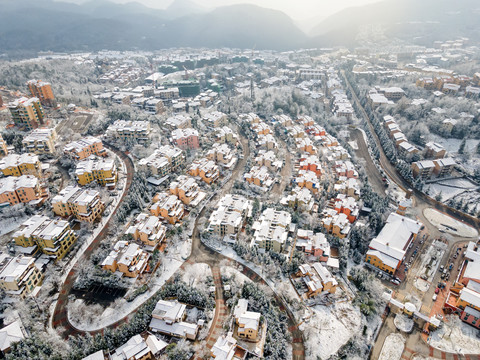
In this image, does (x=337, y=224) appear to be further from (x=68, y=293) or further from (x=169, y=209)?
(x=68, y=293)

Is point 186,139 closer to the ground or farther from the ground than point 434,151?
farther from the ground

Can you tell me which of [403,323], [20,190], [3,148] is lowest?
[403,323]

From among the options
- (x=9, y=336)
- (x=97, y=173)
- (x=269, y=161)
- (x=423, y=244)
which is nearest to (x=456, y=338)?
(x=423, y=244)

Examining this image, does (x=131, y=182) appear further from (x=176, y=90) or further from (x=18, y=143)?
(x=176, y=90)

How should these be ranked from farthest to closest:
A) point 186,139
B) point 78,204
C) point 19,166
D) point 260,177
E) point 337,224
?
point 186,139
point 260,177
point 19,166
point 337,224
point 78,204

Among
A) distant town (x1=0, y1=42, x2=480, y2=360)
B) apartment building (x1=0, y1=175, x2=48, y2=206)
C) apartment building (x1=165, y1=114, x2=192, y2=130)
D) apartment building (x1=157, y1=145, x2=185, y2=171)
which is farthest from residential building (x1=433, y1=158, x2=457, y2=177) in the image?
apartment building (x1=0, y1=175, x2=48, y2=206)

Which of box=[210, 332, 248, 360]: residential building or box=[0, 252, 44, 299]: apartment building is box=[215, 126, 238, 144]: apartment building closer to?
box=[0, 252, 44, 299]: apartment building
